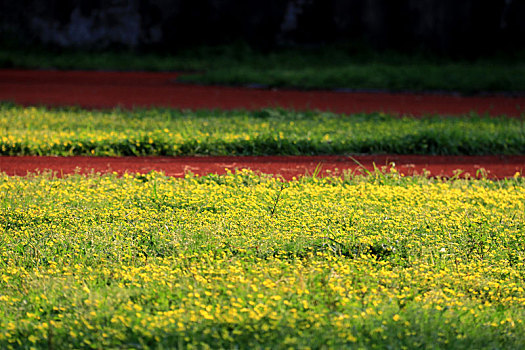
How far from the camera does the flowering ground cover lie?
3.38 meters

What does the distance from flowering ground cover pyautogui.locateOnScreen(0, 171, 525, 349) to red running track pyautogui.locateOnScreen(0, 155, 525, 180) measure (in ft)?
2.25

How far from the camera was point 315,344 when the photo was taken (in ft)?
10.7

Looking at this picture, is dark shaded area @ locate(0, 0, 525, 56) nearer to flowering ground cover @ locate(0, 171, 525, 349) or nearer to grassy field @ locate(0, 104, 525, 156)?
grassy field @ locate(0, 104, 525, 156)

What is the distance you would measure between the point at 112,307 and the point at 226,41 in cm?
1732

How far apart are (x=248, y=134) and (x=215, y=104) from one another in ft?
12.8

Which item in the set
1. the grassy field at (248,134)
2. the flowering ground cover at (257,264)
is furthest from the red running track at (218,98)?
the flowering ground cover at (257,264)

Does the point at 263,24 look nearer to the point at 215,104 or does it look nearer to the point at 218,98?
the point at 218,98

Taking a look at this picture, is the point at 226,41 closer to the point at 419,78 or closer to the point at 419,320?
the point at 419,78

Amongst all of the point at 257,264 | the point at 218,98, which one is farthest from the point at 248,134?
the point at 218,98

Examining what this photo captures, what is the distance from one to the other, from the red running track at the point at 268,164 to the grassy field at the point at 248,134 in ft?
0.82

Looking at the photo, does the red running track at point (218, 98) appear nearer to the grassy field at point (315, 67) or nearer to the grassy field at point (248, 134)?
the grassy field at point (315, 67)

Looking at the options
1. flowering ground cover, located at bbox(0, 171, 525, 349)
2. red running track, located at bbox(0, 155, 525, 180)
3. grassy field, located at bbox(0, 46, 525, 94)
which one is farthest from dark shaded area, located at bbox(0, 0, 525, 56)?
flowering ground cover, located at bbox(0, 171, 525, 349)

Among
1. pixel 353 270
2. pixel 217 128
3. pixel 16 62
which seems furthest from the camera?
pixel 16 62

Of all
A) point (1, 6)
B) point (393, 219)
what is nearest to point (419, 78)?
point (393, 219)
